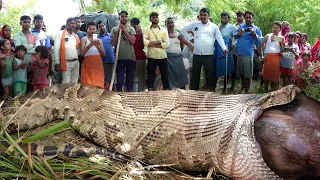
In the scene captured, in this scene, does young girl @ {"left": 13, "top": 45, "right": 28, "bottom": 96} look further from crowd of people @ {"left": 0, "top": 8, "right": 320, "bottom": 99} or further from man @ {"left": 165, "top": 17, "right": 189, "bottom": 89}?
man @ {"left": 165, "top": 17, "right": 189, "bottom": 89}

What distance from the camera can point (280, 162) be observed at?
2.53 m

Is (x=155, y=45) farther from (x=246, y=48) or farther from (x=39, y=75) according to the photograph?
(x=39, y=75)

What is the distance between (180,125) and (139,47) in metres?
6.07

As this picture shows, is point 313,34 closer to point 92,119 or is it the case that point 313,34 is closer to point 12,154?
point 92,119

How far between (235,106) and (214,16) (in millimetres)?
13920

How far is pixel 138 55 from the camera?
909cm

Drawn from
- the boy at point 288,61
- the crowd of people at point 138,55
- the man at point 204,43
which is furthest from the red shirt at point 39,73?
the boy at point 288,61

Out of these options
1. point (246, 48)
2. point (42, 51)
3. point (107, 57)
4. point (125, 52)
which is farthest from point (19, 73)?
point (246, 48)

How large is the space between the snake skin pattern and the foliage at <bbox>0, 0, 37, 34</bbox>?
19232mm

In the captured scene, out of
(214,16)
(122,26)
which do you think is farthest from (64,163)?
(214,16)

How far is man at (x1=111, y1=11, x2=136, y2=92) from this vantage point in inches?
332

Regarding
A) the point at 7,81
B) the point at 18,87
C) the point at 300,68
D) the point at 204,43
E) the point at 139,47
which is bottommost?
the point at 18,87

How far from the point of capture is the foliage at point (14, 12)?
2175cm

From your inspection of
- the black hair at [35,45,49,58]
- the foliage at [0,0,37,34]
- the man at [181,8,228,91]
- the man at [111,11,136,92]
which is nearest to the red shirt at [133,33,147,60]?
the man at [111,11,136,92]
